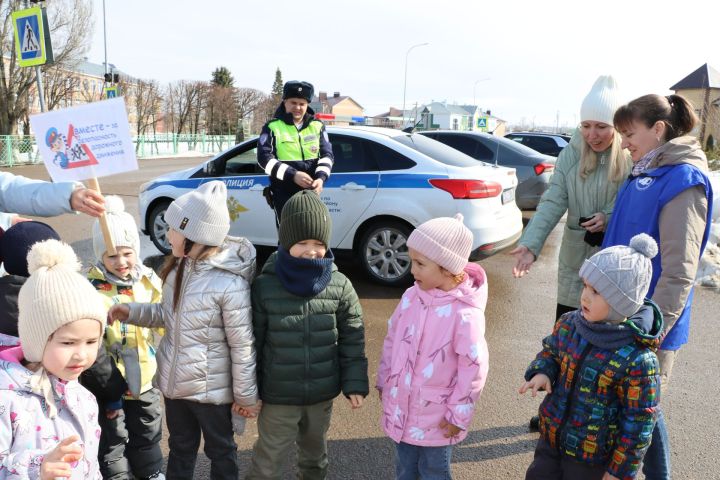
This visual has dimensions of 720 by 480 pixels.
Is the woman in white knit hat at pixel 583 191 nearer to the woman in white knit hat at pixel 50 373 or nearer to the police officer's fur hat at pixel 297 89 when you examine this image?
the woman in white knit hat at pixel 50 373

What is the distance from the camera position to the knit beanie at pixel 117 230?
2.67 meters

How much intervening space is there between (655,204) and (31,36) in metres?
9.11

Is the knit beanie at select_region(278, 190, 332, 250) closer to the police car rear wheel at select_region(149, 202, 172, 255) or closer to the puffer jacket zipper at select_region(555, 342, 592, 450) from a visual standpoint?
the puffer jacket zipper at select_region(555, 342, 592, 450)

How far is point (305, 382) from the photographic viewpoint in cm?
239

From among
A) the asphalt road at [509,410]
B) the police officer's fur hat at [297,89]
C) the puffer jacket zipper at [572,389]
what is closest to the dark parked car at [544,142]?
the asphalt road at [509,410]

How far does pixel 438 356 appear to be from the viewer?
231 cm

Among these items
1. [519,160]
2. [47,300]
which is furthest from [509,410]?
[519,160]

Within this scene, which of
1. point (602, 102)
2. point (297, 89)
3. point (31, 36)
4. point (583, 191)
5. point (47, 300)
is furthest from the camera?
point (31, 36)

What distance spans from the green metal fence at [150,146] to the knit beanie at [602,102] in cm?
1713

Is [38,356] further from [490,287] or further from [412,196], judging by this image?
[490,287]

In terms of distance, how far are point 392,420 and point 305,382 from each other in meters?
0.41

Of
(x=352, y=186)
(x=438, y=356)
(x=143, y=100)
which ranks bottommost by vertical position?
(x=438, y=356)

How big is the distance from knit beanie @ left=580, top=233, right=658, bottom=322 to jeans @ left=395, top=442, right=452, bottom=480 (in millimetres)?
919

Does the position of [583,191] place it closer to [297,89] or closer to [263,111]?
[297,89]
